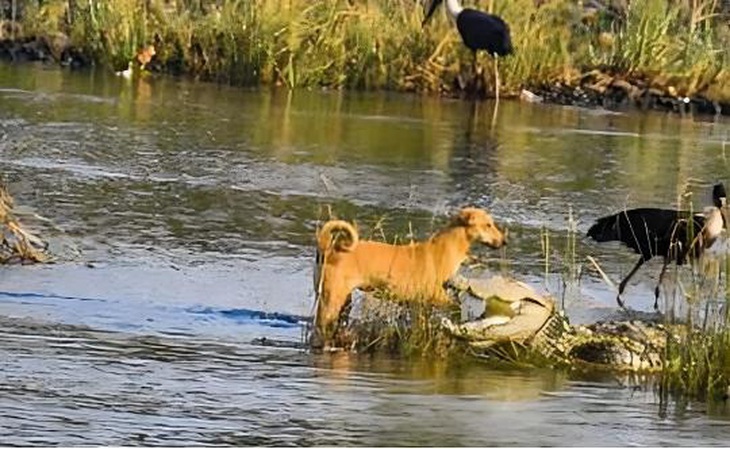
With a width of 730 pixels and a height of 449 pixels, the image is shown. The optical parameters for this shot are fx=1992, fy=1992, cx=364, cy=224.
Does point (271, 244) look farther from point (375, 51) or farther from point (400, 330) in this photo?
point (375, 51)

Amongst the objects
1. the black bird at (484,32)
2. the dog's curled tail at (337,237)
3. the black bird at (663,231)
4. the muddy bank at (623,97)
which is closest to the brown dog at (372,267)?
the dog's curled tail at (337,237)

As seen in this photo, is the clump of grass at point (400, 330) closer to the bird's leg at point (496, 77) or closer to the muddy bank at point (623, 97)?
the bird's leg at point (496, 77)

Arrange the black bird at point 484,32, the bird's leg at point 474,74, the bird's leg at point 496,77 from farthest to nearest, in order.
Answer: the bird's leg at point 474,74 → the bird's leg at point 496,77 → the black bird at point 484,32

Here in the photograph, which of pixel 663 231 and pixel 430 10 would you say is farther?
pixel 430 10

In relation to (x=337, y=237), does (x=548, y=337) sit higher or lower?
lower

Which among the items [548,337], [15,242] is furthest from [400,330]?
[15,242]

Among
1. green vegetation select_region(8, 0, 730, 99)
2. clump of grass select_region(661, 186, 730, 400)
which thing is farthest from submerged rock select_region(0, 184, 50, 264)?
green vegetation select_region(8, 0, 730, 99)

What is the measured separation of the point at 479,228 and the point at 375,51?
46.7 ft

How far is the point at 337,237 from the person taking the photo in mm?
8992

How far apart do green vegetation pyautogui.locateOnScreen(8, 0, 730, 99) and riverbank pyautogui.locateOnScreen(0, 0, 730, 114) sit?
0.5 inches

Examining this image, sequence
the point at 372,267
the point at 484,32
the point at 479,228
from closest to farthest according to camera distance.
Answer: the point at 372,267 < the point at 479,228 < the point at 484,32

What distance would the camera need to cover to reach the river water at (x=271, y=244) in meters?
7.69

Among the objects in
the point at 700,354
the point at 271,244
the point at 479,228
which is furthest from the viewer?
the point at 271,244

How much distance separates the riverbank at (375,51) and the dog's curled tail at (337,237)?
13963 mm
